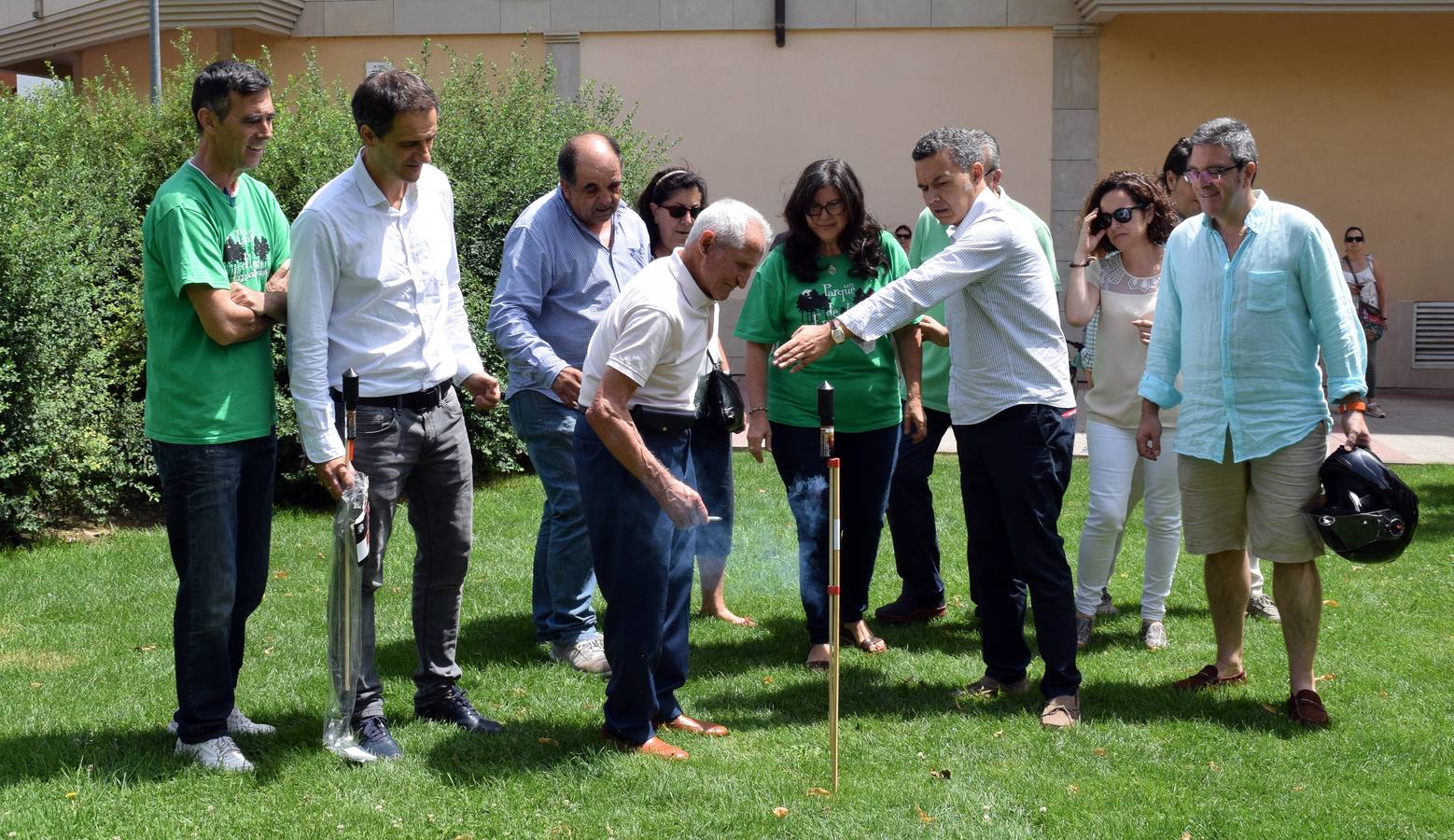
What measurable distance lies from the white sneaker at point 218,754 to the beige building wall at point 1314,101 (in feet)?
46.9

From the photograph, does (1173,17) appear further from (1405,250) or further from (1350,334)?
(1350,334)

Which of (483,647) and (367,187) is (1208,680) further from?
(367,187)

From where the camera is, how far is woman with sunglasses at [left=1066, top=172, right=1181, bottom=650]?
6082mm

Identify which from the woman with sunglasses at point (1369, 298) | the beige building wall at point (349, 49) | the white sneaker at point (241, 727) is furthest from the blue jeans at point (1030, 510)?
the beige building wall at point (349, 49)

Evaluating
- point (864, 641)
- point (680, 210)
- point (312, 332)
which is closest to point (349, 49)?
point (680, 210)

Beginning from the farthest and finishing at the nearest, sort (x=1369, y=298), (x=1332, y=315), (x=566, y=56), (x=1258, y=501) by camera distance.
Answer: (x=566, y=56), (x=1369, y=298), (x=1258, y=501), (x=1332, y=315)

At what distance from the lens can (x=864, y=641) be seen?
602 cm

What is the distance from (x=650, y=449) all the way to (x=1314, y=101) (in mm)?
14717

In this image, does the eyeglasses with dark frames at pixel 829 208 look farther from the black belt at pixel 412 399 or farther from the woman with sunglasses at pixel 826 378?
the black belt at pixel 412 399

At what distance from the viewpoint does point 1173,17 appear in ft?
54.1

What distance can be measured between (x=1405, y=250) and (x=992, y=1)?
5.97 meters

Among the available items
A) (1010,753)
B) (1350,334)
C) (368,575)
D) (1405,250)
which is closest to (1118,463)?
(1350,334)

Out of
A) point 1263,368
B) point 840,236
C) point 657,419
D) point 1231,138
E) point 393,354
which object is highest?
point 1231,138

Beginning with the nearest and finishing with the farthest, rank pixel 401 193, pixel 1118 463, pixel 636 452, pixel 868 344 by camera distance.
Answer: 1. pixel 636 452
2. pixel 401 193
3. pixel 868 344
4. pixel 1118 463
